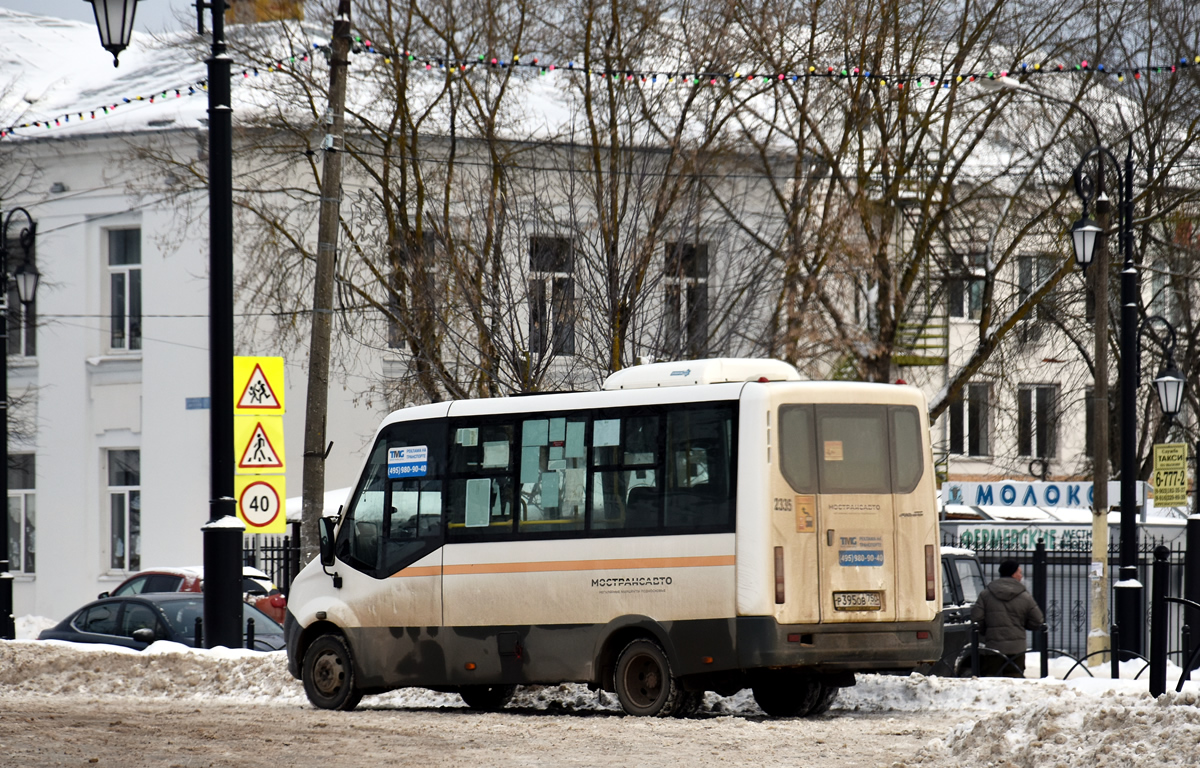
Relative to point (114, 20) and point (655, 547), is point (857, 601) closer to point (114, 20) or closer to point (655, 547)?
point (655, 547)

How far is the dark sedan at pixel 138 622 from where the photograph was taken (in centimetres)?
1900

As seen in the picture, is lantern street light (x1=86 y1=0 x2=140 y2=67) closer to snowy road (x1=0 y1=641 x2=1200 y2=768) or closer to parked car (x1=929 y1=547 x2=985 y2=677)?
snowy road (x1=0 y1=641 x2=1200 y2=768)

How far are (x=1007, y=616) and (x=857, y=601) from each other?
17.9ft

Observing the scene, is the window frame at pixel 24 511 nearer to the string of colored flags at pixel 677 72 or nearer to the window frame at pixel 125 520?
the window frame at pixel 125 520

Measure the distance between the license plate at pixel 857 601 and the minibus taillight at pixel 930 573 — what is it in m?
0.46

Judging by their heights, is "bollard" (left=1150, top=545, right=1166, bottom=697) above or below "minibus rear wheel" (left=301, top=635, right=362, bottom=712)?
above

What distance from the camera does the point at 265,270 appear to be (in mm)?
28391

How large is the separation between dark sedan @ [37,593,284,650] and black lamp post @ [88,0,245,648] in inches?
133

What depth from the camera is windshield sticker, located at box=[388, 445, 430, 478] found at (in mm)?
14758

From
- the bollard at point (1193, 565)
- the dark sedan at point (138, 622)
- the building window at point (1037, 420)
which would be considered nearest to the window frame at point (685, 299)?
the dark sedan at point (138, 622)

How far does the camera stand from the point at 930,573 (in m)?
13.4

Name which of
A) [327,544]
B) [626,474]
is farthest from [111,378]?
[626,474]

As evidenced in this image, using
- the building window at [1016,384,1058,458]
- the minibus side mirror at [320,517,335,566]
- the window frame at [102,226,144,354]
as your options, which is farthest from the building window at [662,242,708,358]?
the building window at [1016,384,1058,458]

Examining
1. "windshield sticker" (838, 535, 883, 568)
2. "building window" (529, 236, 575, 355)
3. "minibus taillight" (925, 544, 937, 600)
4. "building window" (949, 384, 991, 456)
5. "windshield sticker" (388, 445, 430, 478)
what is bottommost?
"minibus taillight" (925, 544, 937, 600)
